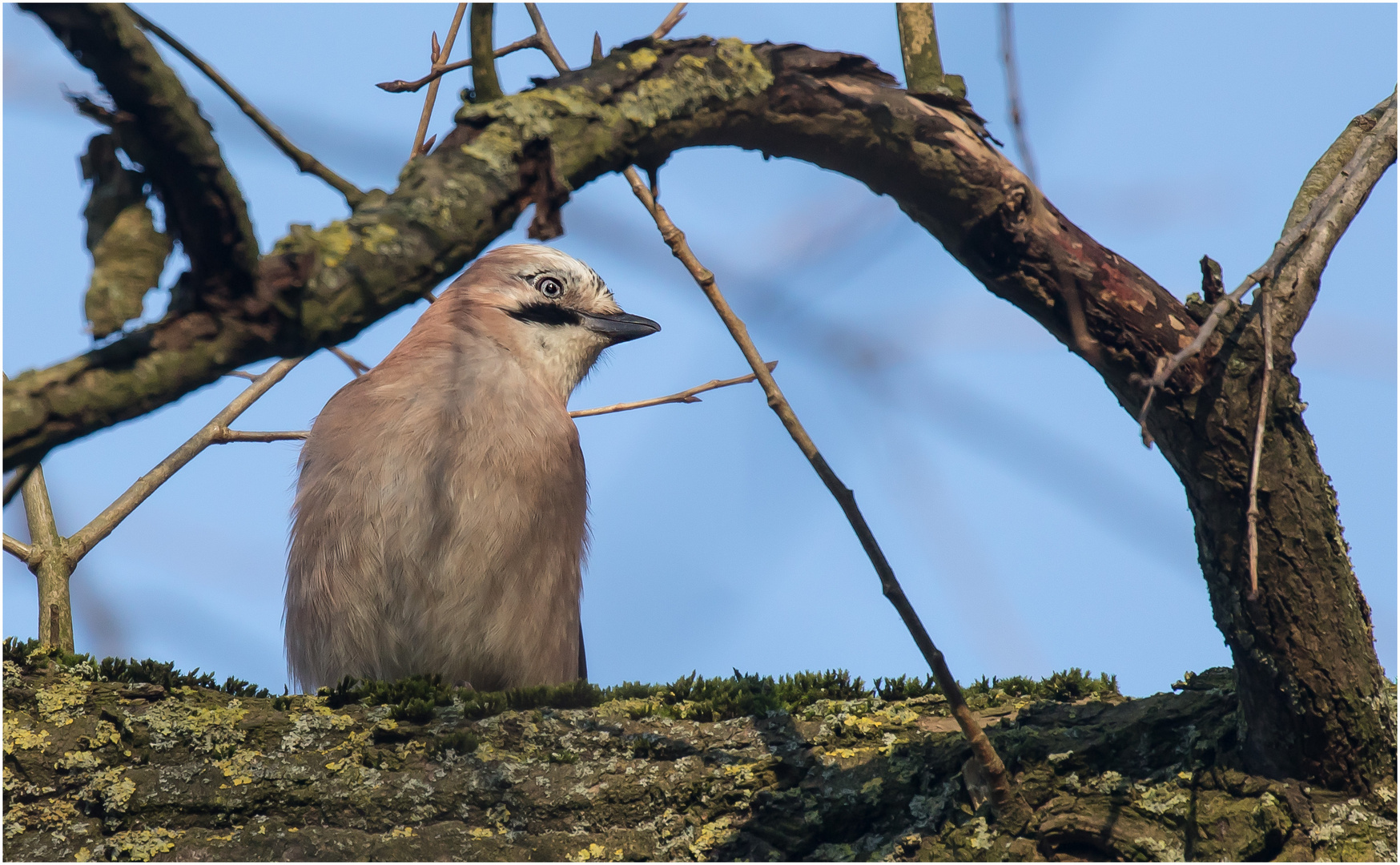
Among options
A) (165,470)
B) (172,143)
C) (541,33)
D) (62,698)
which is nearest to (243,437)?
(165,470)

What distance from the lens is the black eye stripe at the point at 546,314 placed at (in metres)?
6.37

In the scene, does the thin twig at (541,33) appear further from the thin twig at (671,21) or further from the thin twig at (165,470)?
the thin twig at (165,470)

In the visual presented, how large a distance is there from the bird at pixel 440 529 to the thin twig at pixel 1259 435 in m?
3.22

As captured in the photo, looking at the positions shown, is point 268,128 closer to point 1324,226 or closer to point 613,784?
point 613,784

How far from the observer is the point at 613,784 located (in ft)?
11.1

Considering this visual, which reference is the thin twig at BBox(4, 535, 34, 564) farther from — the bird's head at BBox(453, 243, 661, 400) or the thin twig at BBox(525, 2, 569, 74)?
the thin twig at BBox(525, 2, 569, 74)

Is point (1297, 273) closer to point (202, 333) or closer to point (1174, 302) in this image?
point (1174, 302)

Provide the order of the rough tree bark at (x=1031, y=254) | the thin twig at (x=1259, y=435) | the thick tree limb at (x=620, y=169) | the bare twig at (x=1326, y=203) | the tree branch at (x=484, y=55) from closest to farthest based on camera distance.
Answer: the thick tree limb at (x=620, y=169) → the rough tree bark at (x=1031, y=254) → the tree branch at (x=484, y=55) → the thin twig at (x=1259, y=435) → the bare twig at (x=1326, y=203)

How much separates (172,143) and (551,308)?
461cm

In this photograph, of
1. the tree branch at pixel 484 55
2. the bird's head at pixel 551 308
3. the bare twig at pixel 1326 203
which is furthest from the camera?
the bird's head at pixel 551 308

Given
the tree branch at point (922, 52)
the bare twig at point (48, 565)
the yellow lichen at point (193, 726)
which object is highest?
the tree branch at point (922, 52)

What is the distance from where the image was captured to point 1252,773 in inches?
124

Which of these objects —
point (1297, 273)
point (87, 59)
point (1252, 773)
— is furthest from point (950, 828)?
point (87, 59)

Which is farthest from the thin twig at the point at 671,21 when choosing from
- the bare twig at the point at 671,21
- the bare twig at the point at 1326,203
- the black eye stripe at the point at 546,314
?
the black eye stripe at the point at 546,314
